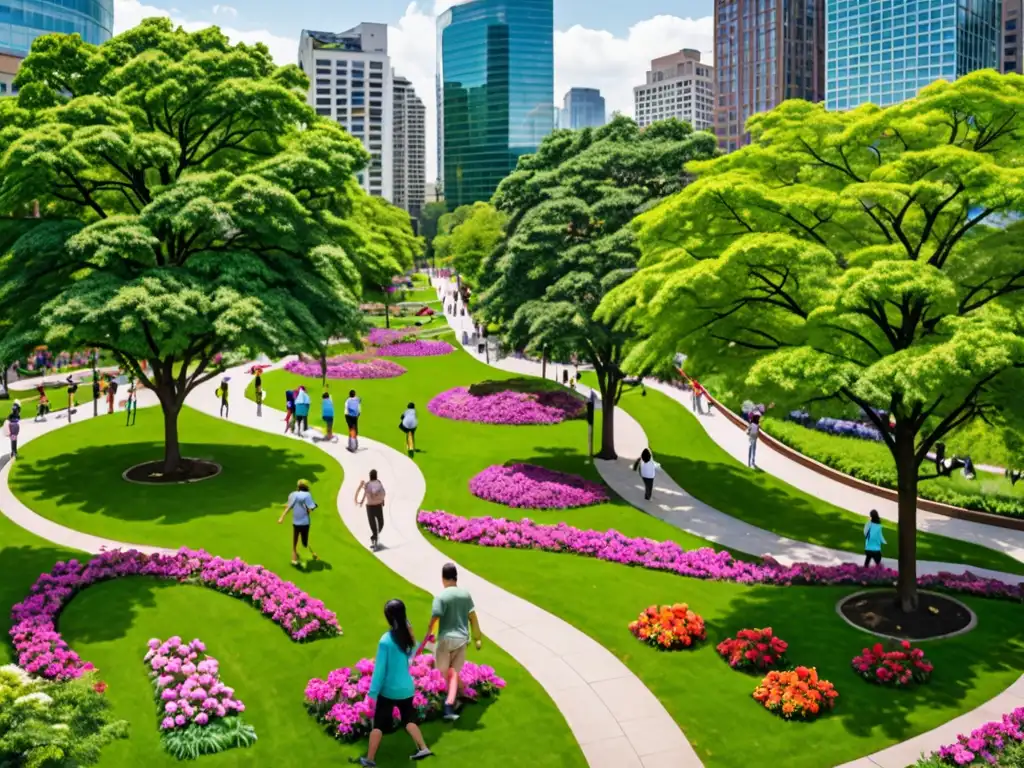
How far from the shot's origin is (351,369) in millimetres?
47250

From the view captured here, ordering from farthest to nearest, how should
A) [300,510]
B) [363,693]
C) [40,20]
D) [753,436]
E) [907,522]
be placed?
[40,20] < [753,436] < [300,510] < [907,522] < [363,693]

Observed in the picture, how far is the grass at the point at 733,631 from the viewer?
1161 cm

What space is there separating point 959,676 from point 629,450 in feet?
60.0

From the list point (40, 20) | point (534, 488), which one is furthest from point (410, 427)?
point (40, 20)

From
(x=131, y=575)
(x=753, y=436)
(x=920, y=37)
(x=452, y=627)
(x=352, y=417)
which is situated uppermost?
(x=920, y=37)

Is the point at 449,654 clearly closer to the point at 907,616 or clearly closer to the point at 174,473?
the point at 907,616

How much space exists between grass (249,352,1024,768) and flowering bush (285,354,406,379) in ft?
68.8

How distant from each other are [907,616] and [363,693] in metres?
10.2

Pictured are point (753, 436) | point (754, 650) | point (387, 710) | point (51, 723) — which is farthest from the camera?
point (753, 436)

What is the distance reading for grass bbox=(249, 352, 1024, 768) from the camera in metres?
11.6

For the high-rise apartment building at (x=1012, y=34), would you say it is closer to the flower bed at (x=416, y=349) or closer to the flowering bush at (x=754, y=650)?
the flower bed at (x=416, y=349)

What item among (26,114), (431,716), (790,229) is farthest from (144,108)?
(431,716)

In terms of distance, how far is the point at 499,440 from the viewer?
3191cm

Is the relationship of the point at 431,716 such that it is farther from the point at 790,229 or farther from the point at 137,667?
the point at 790,229
